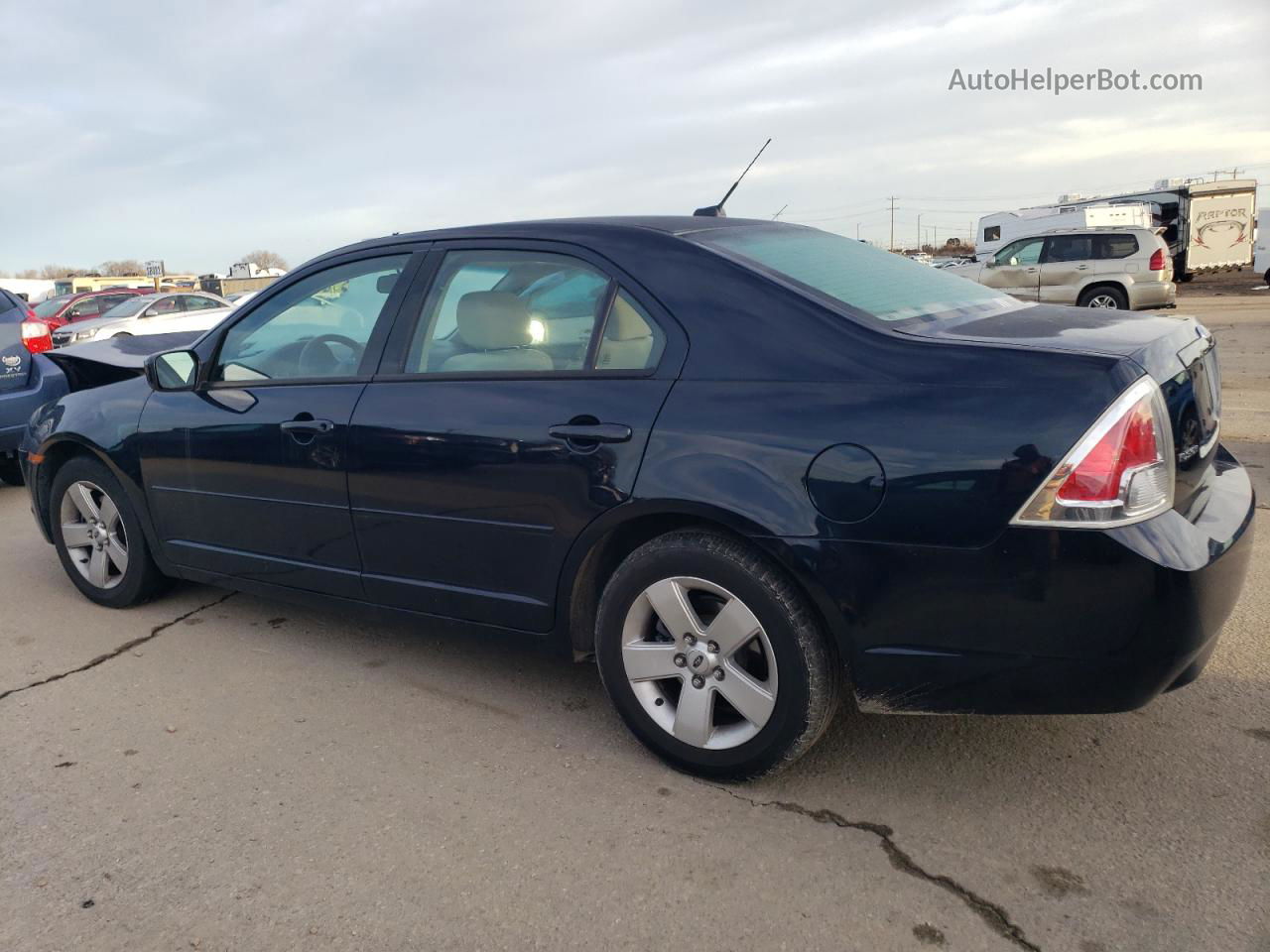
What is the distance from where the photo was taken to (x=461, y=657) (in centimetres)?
390

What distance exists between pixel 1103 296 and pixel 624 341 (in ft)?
56.2

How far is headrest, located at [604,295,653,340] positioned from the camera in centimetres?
295

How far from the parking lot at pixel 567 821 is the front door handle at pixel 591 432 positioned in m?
0.72

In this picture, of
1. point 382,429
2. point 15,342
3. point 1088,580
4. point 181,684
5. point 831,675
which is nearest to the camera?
point 1088,580

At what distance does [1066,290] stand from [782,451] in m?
17.2

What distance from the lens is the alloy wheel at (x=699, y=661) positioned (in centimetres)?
271

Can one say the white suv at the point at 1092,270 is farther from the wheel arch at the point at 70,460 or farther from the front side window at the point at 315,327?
the wheel arch at the point at 70,460

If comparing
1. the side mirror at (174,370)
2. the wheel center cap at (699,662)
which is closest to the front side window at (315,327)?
the side mirror at (174,370)

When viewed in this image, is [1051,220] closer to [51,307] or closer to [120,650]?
[51,307]

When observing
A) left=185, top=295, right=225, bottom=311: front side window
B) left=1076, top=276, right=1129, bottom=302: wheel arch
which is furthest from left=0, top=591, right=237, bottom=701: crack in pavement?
left=1076, top=276, right=1129, bottom=302: wheel arch

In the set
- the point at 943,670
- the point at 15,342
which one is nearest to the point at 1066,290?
the point at 15,342

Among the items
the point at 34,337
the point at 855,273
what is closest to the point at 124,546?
the point at 855,273

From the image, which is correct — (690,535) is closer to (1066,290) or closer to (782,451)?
→ (782,451)

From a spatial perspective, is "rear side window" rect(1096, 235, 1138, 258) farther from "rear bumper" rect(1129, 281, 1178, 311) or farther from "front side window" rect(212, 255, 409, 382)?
"front side window" rect(212, 255, 409, 382)
